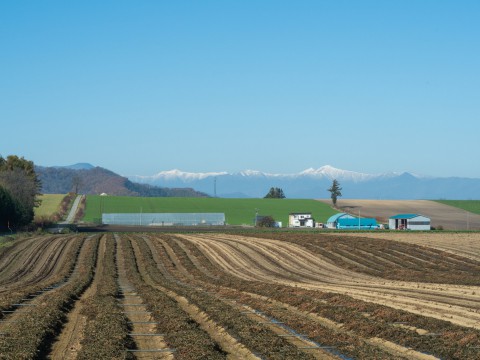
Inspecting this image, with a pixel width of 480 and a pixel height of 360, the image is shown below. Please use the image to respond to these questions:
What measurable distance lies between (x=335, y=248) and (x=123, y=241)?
78.0 ft

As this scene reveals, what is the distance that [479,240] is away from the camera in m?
81.1

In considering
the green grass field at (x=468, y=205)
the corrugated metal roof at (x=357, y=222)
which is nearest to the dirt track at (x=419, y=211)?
the green grass field at (x=468, y=205)

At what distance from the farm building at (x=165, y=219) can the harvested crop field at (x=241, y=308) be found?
8638 cm

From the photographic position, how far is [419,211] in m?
168

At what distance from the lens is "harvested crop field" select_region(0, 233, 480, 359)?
61.5 ft

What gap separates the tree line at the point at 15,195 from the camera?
103 meters

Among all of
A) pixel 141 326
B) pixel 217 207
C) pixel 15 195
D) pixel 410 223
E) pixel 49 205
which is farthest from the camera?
pixel 217 207

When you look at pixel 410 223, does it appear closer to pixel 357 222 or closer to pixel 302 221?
pixel 357 222

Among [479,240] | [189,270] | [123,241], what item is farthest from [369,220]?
[189,270]

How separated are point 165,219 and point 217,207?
27.0m

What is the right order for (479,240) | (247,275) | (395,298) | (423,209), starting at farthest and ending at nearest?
1. (423,209)
2. (479,240)
3. (247,275)
4. (395,298)

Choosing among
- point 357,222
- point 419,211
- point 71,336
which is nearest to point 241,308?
point 71,336

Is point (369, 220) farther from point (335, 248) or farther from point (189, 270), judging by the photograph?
point (189, 270)

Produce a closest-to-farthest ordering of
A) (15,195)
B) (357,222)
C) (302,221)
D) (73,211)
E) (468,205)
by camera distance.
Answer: (15,195) → (357,222) → (302,221) → (73,211) → (468,205)
